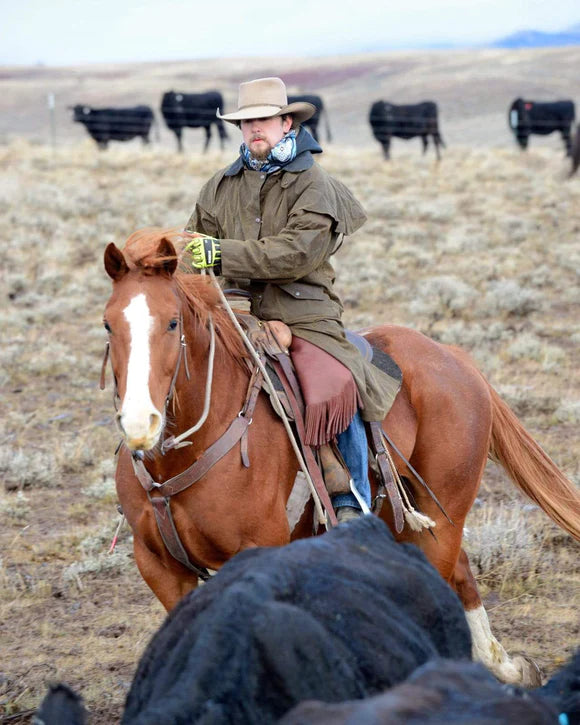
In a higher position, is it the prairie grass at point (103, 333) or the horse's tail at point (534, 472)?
the horse's tail at point (534, 472)

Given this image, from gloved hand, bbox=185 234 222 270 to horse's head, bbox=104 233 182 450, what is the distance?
22 cm

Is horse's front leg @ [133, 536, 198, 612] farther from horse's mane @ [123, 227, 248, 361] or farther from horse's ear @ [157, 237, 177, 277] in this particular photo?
horse's ear @ [157, 237, 177, 277]

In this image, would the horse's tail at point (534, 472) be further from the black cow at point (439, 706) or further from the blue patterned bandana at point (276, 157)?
the black cow at point (439, 706)

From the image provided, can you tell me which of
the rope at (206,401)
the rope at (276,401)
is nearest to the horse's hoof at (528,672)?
the rope at (276,401)

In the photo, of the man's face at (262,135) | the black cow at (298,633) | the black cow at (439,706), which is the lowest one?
the black cow at (298,633)

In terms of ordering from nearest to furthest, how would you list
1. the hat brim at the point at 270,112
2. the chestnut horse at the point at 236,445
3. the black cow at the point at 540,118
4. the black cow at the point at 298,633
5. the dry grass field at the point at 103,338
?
1. the black cow at the point at 298,633
2. the chestnut horse at the point at 236,445
3. the hat brim at the point at 270,112
4. the dry grass field at the point at 103,338
5. the black cow at the point at 540,118

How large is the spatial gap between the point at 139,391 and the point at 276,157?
1444 mm

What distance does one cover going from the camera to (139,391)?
9.98 ft

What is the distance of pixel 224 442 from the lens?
3.60m

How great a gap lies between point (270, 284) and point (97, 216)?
13.6 m

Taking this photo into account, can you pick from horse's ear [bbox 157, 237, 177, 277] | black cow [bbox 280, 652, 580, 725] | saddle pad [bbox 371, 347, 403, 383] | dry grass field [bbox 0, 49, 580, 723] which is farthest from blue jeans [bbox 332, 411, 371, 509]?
black cow [bbox 280, 652, 580, 725]

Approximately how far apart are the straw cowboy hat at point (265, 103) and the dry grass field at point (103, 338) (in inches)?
55.7

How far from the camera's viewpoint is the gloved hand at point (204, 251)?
145 inches

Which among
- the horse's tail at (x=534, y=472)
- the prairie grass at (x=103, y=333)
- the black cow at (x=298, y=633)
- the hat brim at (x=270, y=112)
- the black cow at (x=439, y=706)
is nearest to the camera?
the black cow at (x=439, y=706)
